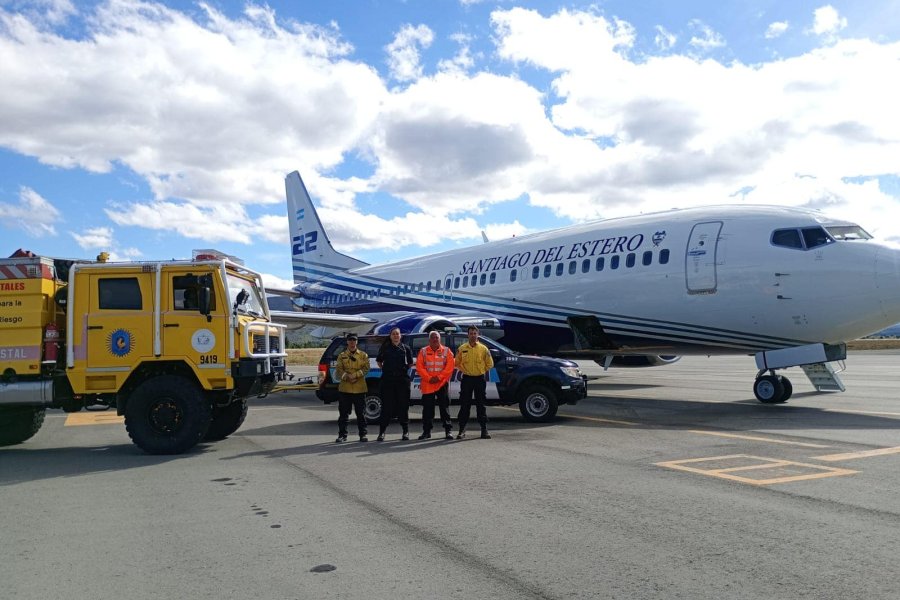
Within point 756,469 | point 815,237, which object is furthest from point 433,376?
point 815,237

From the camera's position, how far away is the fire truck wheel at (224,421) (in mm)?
11422

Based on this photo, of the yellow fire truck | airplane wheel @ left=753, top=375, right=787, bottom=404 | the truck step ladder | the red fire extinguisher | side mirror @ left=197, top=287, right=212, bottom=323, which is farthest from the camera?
the truck step ladder

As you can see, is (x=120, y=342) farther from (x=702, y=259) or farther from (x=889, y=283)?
(x=889, y=283)

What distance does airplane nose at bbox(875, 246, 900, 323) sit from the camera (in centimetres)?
1255

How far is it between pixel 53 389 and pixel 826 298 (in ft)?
40.4

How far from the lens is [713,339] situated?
14812 millimetres

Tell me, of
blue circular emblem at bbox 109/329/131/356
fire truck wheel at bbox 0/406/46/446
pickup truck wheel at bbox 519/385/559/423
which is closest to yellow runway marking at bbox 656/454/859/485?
pickup truck wheel at bbox 519/385/559/423

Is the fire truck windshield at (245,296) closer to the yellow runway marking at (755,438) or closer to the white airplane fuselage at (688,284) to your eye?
the yellow runway marking at (755,438)

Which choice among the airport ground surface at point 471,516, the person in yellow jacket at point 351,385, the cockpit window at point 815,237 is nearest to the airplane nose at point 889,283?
the cockpit window at point 815,237

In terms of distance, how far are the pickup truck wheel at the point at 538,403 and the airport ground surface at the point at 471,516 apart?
1.69 metres

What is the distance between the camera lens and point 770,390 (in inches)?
586

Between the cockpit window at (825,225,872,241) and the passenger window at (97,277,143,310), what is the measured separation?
11.7m

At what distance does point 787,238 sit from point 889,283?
1982 millimetres

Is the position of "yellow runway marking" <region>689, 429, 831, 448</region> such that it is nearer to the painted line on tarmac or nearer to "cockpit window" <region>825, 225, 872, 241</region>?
the painted line on tarmac
